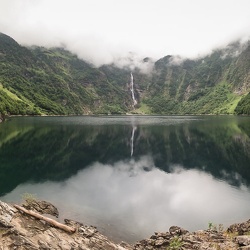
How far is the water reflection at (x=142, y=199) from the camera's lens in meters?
35.8

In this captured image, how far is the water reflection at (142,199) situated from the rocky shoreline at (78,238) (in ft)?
11.6

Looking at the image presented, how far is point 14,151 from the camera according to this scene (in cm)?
8519

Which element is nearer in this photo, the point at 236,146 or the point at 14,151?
the point at 14,151

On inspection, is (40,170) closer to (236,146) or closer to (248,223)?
(248,223)

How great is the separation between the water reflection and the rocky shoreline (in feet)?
11.6

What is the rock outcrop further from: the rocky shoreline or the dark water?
the dark water

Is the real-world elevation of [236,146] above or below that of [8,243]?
above

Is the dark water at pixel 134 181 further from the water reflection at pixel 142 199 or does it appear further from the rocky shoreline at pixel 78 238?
the rocky shoreline at pixel 78 238

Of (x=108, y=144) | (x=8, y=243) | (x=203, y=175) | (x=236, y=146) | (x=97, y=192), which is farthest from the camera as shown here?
(x=108, y=144)

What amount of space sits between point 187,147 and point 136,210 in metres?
60.3

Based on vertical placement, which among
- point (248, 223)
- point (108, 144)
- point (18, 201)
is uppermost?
point (108, 144)

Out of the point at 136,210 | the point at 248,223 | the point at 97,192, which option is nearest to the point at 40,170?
the point at 97,192

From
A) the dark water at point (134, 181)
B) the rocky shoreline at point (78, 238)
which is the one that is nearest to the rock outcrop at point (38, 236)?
the rocky shoreline at point (78, 238)

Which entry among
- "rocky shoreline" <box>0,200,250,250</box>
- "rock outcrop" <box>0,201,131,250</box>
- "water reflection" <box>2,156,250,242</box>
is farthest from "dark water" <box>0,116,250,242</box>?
"rock outcrop" <box>0,201,131,250</box>
